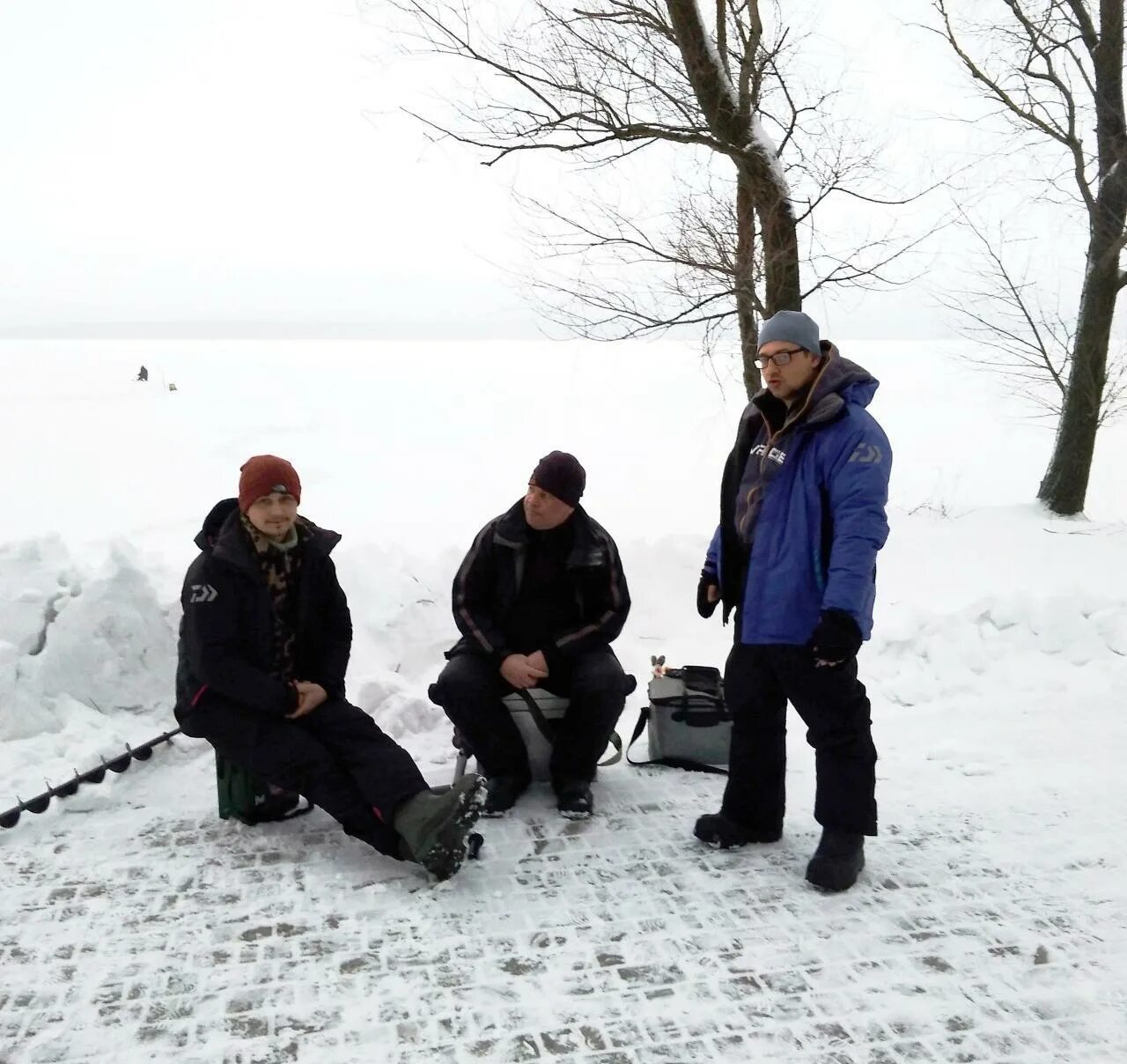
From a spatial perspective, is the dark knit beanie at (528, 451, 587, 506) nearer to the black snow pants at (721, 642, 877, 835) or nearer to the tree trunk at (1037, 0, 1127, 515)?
the black snow pants at (721, 642, 877, 835)

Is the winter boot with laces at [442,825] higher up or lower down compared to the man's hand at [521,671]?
lower down

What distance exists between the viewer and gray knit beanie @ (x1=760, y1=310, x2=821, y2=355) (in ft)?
10.4

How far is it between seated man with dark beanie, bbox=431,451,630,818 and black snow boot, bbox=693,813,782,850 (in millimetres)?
464

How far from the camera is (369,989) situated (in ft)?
8.74

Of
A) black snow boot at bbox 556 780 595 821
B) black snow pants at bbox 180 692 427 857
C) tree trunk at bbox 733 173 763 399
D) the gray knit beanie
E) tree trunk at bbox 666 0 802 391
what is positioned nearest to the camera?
the gray knit beanie

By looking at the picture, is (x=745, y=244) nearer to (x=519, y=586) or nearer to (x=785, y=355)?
(x=519, y=586)

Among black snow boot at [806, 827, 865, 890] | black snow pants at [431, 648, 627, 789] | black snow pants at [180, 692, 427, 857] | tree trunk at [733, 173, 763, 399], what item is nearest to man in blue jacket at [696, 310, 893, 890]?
black snow boot at [806, 827, 865, 890]

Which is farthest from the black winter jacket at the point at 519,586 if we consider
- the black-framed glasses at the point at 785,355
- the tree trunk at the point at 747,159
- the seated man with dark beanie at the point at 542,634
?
the tree trunk at the point at 747,159

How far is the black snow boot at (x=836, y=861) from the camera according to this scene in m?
3.19

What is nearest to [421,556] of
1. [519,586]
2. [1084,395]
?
[519,586]

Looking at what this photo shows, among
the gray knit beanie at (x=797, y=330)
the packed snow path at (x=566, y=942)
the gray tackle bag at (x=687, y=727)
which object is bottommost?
the packed snow path at (x=566, y=942)

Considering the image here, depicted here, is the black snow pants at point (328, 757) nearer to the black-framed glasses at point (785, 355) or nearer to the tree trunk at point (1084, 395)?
the black-framed glasses at point (785, 355)

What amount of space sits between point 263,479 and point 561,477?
1.09 metres

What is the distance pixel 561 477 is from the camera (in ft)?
12.7
